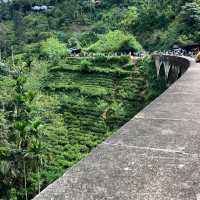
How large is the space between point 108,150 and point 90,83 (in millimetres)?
33889

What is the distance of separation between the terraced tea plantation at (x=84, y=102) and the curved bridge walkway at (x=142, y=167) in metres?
18.9

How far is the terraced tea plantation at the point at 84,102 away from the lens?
89.9ft

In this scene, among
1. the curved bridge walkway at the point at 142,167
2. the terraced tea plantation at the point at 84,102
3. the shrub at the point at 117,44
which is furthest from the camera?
the shrub at the point at 117,44

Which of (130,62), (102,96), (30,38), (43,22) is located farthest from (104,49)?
(43,22)

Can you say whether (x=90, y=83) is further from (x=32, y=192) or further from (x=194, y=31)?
(x=32, y=192)

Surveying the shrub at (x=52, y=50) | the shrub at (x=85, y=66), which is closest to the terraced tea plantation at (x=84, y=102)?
the shrub at (x=85, y=66)

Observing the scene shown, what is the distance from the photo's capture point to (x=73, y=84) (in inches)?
1528

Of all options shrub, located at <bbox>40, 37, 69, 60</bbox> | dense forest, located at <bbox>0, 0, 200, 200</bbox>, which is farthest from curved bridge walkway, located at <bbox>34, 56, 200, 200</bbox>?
shrub, located at <bbox>40, 37, 69, 60</bbox>

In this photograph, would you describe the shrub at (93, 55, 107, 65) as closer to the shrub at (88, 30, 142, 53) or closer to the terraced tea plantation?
the terraced tea plantation

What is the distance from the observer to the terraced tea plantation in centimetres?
2741

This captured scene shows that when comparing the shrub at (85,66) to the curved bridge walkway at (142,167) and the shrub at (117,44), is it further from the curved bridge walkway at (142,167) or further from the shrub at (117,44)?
the curved bridge walkway at (142,167)

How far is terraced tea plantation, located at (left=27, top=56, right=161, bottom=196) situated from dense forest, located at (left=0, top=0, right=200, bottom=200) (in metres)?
0.07

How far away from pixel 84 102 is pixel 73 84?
15.0 feet

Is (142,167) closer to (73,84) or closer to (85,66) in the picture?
(73,84)
